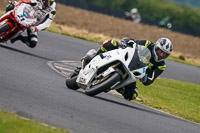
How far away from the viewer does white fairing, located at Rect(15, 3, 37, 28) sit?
1357 centimetres

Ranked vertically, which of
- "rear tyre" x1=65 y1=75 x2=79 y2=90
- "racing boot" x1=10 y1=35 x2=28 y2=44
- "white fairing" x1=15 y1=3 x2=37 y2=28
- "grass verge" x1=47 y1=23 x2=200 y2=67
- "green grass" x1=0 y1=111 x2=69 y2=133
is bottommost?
"grass verge" x1=47 y1=23 x2=200 y2=67

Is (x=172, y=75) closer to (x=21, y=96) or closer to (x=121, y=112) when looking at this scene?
(x=121, y=112)

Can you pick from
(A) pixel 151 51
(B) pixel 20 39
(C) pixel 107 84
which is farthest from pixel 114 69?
(B) pixel 20 39

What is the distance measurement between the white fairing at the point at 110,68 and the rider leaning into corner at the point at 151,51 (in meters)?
0.26

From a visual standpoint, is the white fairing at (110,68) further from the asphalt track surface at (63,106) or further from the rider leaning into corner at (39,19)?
the rider leaning into corner at (39,19)

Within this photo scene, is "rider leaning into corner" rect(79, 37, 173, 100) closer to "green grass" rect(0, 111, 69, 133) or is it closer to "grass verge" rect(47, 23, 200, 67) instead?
"green grass" rect(0, 111, 69, 133)

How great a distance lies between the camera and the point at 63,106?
9.02 m

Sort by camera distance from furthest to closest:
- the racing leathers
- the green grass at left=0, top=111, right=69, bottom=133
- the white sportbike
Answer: the racing leathers
the white sportbike
the green grass at left=0, top=111, right=69, bottom=133

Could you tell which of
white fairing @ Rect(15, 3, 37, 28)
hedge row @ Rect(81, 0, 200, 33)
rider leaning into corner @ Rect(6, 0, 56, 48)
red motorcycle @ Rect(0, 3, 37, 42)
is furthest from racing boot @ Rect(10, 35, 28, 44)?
hedge row @ Rect(81, 0, 200, 33)

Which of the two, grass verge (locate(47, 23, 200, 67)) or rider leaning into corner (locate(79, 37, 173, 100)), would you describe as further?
grass verge (locate(47, 23, 200, 67))

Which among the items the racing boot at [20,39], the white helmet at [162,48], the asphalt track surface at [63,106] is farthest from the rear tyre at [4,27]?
Answer: the white helmet at [162,48]

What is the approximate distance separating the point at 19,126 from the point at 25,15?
7.00 meters

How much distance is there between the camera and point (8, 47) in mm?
15477

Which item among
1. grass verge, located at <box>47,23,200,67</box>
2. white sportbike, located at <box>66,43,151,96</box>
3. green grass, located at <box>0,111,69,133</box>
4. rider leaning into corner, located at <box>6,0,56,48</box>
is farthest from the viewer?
grass verge, located at <box>47,23,200,67</box>
